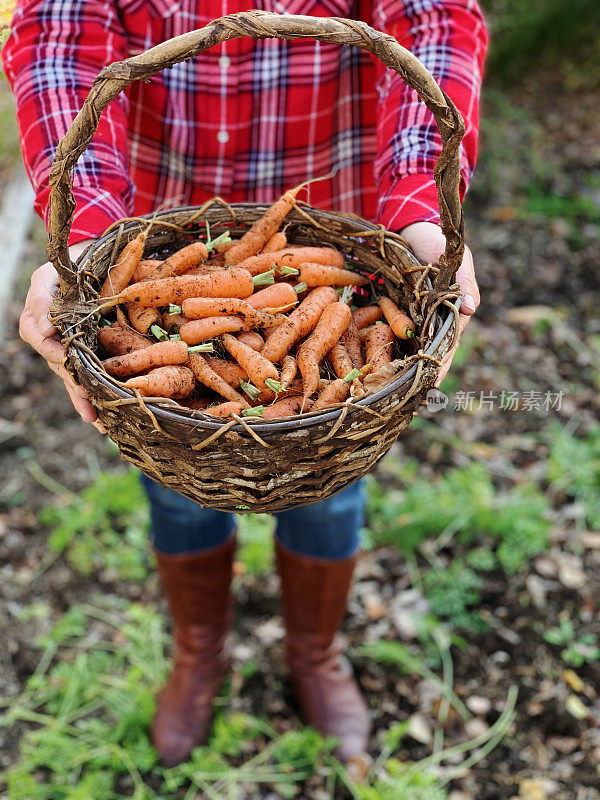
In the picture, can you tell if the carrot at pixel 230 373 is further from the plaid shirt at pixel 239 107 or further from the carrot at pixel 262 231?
the plaid shirt at pixel 239 107

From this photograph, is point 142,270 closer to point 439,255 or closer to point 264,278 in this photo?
point 264,278

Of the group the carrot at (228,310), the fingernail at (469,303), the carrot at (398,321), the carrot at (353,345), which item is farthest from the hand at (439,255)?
the carrot at (228,310)

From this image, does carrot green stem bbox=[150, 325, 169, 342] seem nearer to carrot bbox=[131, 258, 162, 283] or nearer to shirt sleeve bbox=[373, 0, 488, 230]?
carrot bbox=[131, 258, 162, 283]

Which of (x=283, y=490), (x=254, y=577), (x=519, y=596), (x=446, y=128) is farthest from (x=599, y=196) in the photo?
(x=283, y=490)

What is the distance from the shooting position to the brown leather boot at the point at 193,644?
76.2 inches

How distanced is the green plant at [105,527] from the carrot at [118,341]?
126 centimetres

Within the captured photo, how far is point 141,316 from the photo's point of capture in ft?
4.78

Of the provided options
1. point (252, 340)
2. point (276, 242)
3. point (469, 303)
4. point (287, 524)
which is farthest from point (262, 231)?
point (287, 524)

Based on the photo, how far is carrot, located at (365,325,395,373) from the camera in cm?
138

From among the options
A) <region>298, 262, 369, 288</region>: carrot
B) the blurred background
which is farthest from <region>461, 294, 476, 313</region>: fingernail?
the blurred background

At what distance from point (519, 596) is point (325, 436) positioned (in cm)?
152

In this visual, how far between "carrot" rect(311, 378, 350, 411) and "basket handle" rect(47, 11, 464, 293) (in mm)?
328

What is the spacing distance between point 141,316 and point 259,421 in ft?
1.57

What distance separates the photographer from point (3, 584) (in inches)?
95.0
